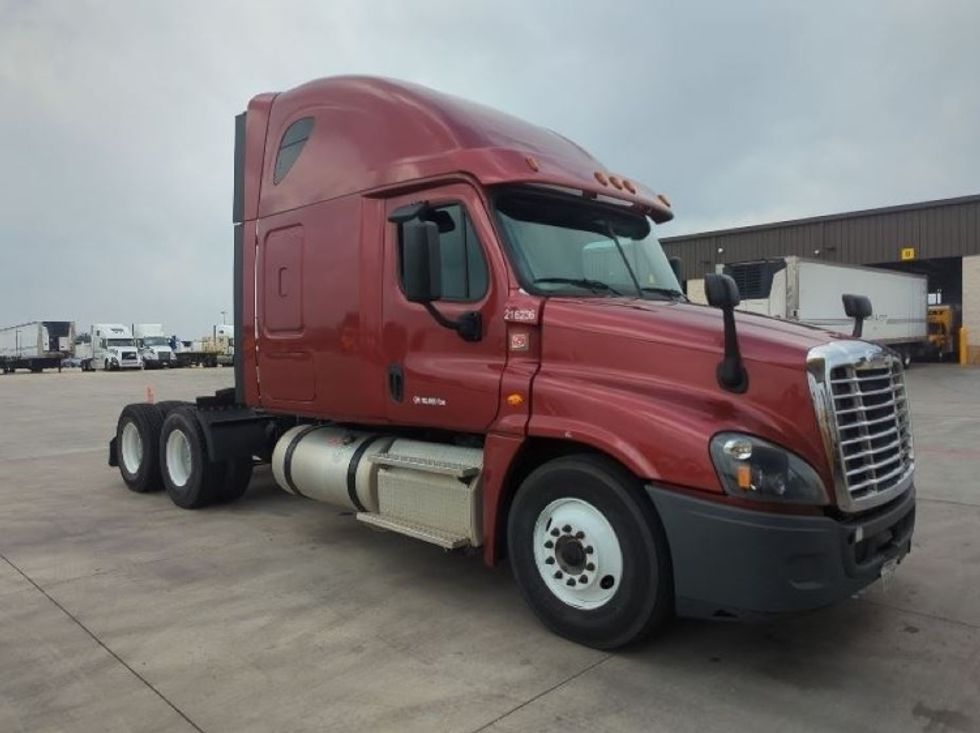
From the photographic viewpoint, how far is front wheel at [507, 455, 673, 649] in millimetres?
3779

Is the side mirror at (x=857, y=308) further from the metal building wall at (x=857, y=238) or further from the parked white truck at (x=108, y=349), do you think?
the parked white truck at (x=108, y=349)

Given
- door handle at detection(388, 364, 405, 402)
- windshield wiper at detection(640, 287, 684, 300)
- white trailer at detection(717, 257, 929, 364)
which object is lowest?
door handle at detection(388, 364, 405, 402)

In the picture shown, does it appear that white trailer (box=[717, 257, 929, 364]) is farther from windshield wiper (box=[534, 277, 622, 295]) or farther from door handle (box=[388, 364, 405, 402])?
door handle (box=[388, 364, 405, 402])

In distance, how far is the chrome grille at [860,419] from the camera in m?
3.54

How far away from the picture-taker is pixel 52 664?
393 cm

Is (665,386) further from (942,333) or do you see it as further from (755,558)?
(942,333)

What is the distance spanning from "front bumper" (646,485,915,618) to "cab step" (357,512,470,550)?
1.42 metres

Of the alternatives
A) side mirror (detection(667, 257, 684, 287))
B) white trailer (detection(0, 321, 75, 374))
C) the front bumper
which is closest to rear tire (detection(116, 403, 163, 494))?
side mirror (detection(667, 257, 684, 287))

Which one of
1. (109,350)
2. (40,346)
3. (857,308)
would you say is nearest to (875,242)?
(857,308)

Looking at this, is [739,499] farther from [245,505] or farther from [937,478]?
[937,478]

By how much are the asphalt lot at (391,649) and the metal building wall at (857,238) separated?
28.3 meters

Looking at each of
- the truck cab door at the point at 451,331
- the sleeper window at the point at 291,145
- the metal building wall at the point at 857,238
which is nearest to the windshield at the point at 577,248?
the truck cab door at the point at 451,331

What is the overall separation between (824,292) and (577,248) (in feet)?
72.2

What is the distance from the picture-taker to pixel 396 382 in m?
5.17
